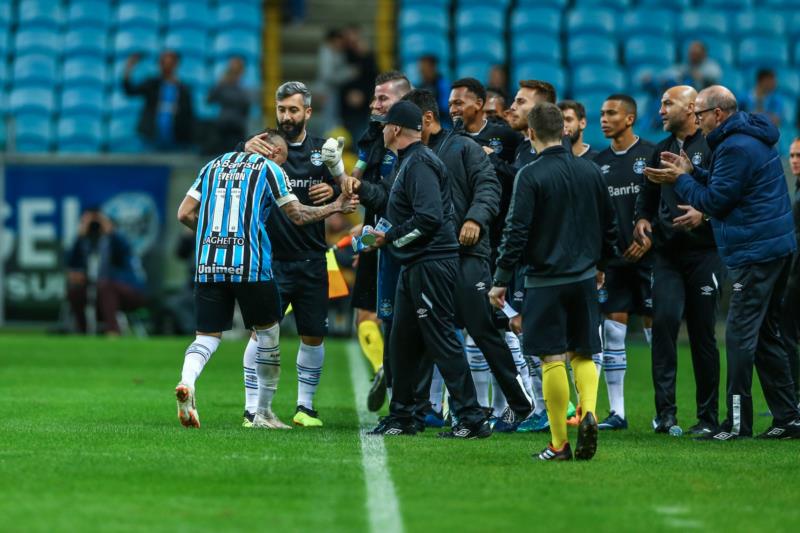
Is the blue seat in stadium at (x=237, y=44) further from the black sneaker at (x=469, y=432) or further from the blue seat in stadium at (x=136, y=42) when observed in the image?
the black sneaker at (x=469, y=432)

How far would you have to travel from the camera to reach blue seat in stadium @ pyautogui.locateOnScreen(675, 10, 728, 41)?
24156mm

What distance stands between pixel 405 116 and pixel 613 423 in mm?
2838

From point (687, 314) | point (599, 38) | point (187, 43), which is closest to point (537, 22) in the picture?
point (599, 38)

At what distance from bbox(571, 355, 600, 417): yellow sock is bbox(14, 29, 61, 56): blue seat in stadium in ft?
57.7

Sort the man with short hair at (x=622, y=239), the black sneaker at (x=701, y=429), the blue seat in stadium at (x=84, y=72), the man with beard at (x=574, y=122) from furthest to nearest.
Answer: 1. the blue seat in stadium at (x=84, y=72)
2. the man with beard at (x=574, y=122)
3. the man with short hair at (x=622, y=239)
4. the black sneaker at (x=701, y=429)

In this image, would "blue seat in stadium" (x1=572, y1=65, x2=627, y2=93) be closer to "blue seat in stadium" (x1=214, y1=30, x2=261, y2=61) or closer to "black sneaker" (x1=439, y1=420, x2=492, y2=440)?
"blue seat in stadium" (x1=214, y1=30, x2=261, y2=61)

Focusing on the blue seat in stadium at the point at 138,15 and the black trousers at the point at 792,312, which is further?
the blue seat in stadium at the point at 138,15

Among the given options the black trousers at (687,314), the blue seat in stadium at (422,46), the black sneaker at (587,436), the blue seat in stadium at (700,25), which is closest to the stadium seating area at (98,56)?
the blue seat in stadium at (422,46)

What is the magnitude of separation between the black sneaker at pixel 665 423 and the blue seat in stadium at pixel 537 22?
572 inches

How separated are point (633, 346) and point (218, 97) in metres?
6.83

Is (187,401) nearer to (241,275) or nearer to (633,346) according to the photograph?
(241,275)

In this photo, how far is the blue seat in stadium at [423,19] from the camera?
24391 millimetres

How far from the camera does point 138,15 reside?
80.5 ft

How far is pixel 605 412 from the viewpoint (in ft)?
39.4
